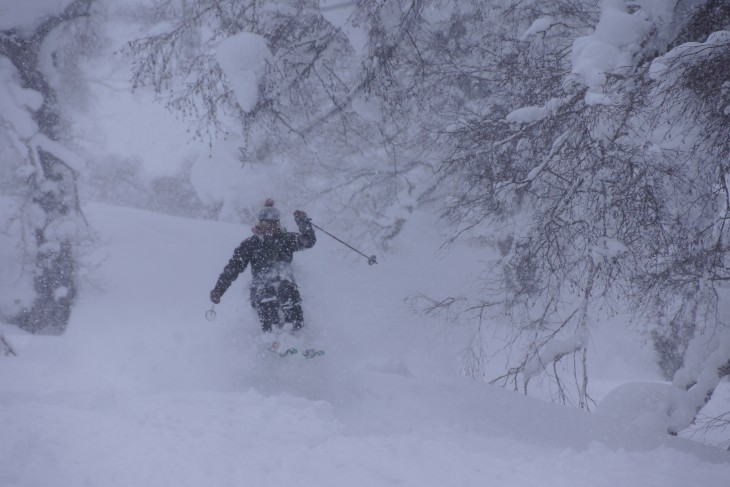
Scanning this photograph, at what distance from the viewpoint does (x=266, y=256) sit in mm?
5570

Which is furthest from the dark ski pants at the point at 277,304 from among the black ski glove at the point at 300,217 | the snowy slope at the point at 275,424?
the black ski glove at the point at 300,217

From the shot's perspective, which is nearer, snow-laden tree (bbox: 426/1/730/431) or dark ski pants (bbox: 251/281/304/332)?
snow-laden tree (bbox: 426/1/730/431)

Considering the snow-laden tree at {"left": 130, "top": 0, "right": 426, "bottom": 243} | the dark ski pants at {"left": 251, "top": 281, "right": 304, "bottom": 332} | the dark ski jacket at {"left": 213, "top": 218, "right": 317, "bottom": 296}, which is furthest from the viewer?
the dark ski jacket at {"left": 213, "top": 218, "right": 317, "bottom": 296}

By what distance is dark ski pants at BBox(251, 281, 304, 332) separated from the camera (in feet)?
17.4

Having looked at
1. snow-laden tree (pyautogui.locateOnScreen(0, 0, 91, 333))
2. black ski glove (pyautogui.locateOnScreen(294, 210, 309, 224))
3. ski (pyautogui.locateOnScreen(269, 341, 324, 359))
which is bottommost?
ski (pyautogui.locateOnScreen(269, 341, 324, 359))

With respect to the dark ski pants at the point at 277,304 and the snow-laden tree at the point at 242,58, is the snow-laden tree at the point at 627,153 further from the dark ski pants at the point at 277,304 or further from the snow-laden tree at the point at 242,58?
the dark ski pants at the point at 277,304

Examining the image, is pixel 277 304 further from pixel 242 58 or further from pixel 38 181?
pixel 38 181

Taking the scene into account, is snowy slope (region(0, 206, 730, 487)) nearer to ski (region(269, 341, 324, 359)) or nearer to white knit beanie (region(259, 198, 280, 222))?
ski (region(269, 341, 324, 359))

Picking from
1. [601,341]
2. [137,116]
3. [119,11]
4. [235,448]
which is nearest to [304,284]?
[235,448]

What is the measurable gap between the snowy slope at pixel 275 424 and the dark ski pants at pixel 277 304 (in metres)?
0.30

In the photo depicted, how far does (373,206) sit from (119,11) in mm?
6341

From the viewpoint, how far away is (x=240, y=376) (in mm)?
4977

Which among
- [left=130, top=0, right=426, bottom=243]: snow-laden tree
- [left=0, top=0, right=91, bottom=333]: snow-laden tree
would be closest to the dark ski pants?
[left=130, top=0, right=426, bottom=243]: snow-laden tree

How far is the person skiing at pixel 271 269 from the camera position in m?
5.36
